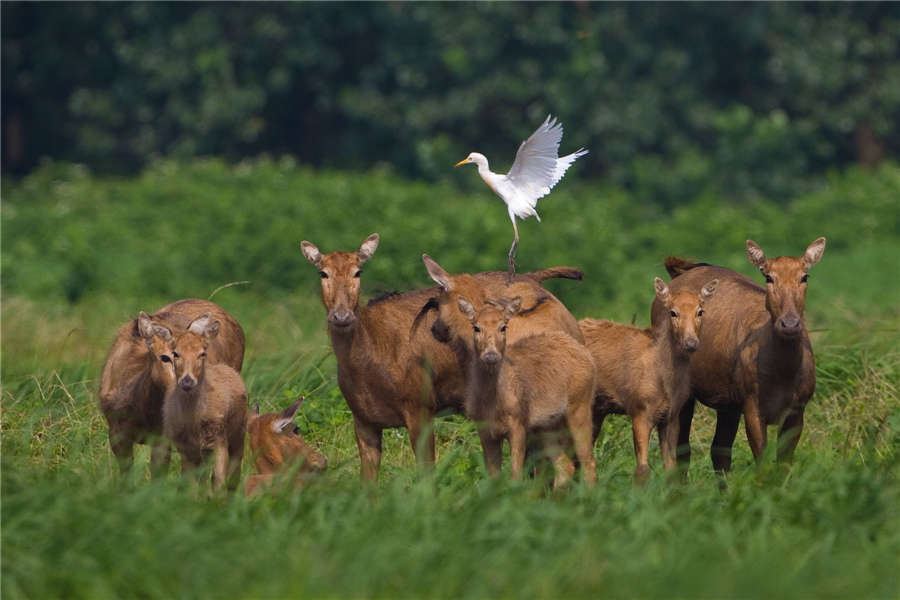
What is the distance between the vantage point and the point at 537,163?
10.5 metres

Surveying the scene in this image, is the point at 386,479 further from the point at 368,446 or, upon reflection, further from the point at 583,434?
the point at 583,434

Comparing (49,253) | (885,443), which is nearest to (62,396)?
(885,443)

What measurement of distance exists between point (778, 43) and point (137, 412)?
27.2 metres

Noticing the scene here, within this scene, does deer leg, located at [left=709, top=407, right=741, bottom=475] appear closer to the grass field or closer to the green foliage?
the grass field

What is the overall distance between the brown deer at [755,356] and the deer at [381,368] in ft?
5.24

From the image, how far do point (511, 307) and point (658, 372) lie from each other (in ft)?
3.82

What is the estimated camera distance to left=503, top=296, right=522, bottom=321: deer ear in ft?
32.1

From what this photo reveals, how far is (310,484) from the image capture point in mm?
8891

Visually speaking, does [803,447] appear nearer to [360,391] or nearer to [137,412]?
[360,391]

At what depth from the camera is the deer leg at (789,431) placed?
10.3 meters

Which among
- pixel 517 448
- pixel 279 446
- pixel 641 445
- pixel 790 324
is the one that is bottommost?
pixel 279 446

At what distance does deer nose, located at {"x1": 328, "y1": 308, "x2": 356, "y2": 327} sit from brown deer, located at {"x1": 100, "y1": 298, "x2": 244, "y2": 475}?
93 centimetres

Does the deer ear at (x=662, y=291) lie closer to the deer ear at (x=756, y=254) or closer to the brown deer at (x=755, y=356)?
the brown deer at (x=755, y=356)

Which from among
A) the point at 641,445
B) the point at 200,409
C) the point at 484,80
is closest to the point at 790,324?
the point at 641,445
